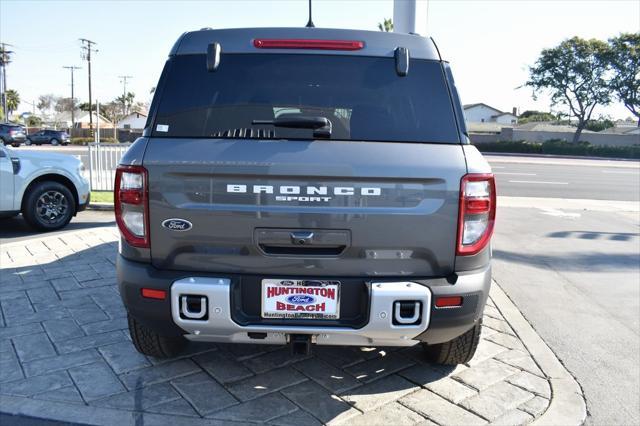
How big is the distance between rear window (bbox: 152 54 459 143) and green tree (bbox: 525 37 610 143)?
50.5 m

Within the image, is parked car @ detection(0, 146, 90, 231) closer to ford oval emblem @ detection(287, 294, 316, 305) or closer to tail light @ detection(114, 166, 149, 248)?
tail light @ detection(114, 166, 149, 248)

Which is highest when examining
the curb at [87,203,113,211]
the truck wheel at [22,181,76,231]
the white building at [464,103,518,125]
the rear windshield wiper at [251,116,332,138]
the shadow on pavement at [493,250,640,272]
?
the white building at [464,103,518,125]

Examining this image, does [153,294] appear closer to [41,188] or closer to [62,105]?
[41,188]

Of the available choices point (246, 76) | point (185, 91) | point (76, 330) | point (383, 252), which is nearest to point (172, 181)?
point (185, 91)

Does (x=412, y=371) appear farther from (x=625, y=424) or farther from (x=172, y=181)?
(x=172, y=181)

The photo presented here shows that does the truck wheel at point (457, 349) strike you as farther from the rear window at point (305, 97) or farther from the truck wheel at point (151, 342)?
the truck wheel at point (151, 342)

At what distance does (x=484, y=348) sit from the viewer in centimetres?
394

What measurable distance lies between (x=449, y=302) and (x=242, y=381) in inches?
55.6

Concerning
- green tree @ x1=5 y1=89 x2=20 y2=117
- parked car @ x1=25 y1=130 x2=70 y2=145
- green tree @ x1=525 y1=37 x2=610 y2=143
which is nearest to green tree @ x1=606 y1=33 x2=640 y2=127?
green tree @ x1=525 y1=37 x2=610 y2=143

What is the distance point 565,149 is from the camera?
42.3 meters

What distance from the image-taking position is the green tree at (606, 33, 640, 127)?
44.9 metres

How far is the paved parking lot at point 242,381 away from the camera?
2930 millimetres

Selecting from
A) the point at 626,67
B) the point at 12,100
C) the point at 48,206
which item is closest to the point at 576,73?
the point at 626,67

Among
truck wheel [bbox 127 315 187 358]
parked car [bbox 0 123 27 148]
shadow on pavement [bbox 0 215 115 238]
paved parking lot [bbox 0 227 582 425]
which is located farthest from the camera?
parked car [bbox 0 123 27 148]
